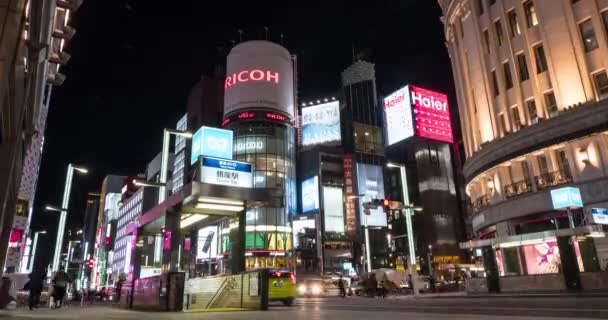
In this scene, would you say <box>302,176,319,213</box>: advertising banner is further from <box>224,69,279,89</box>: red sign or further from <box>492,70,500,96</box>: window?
<box>492,70,500,96</box>: window

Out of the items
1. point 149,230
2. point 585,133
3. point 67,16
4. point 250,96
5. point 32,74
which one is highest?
point 250,96

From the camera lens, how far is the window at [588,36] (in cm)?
2672

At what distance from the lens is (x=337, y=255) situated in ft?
266

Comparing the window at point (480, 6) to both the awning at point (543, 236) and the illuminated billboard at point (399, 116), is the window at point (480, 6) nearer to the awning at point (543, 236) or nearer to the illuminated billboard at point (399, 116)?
the awning at point (543, 236)

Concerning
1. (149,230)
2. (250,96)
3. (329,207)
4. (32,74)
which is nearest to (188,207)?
(149,230)

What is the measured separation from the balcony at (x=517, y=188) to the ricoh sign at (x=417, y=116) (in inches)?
1180

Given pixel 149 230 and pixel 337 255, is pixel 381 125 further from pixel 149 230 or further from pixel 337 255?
pixel 149 230

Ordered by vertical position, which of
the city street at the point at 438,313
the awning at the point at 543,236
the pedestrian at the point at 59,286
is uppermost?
the awning at the point at 543,236

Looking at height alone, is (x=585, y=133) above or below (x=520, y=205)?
above

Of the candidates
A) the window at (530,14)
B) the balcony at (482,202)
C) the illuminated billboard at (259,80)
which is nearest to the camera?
the window at (530,14)

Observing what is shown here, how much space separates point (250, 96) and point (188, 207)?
54310mm

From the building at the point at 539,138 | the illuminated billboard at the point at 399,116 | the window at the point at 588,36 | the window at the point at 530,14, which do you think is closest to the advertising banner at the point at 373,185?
the illuminated billboard at the point at 399,116

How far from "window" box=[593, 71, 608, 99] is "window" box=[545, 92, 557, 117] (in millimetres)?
2803

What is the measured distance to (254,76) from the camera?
72.2 metres
